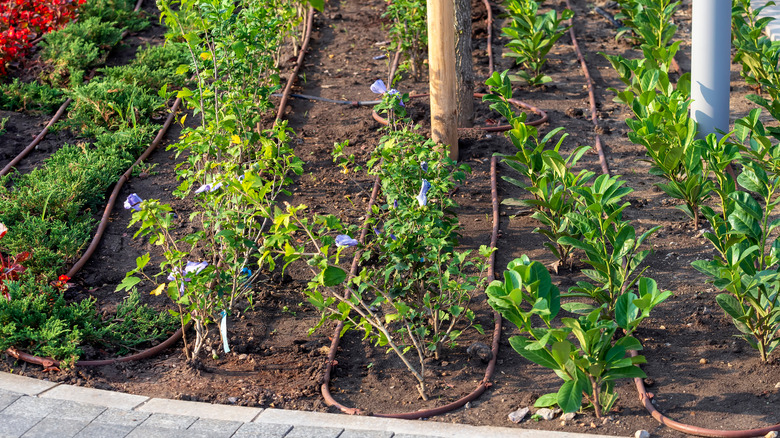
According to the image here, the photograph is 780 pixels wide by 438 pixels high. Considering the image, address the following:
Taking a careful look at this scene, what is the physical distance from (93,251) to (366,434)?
2479 mm

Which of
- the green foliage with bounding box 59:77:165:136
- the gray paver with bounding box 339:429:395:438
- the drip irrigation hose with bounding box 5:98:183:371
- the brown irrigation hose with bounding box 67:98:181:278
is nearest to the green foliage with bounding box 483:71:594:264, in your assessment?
the gray paver with bounding box 339:429:395:438

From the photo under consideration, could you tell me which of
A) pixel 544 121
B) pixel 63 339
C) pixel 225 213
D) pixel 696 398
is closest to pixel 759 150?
pixel 544 121

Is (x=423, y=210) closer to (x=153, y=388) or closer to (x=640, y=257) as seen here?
(x=640, y=257)

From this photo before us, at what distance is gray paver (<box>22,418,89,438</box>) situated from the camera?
342 cm

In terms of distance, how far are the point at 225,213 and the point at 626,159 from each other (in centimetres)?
311

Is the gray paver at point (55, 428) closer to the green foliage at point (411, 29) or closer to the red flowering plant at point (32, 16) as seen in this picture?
the green foliage at point (411, 29)

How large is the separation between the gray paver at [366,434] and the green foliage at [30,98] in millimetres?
4517

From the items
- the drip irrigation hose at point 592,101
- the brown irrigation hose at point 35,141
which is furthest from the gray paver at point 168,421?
the brown irrigation hose at point 35,141

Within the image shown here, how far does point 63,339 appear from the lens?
13.2 ft

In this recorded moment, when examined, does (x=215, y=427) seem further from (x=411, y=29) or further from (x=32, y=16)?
(x=32, y=16)

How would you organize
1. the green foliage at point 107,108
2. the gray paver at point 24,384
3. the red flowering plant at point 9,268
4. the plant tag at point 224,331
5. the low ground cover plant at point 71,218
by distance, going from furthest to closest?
the green foliage at point 107,108 → the red flowering plant at point 9,268 → the low ground cover plant at point 71,218 → the plant tag at point 224,331 → the gray paver at point 24,384

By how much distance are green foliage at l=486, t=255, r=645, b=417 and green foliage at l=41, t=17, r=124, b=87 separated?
475 centimetres

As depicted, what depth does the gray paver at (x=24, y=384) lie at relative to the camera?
12.3ft

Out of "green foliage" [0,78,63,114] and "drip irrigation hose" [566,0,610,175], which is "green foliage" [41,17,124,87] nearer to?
"green foliage" [0,78,63,114]
